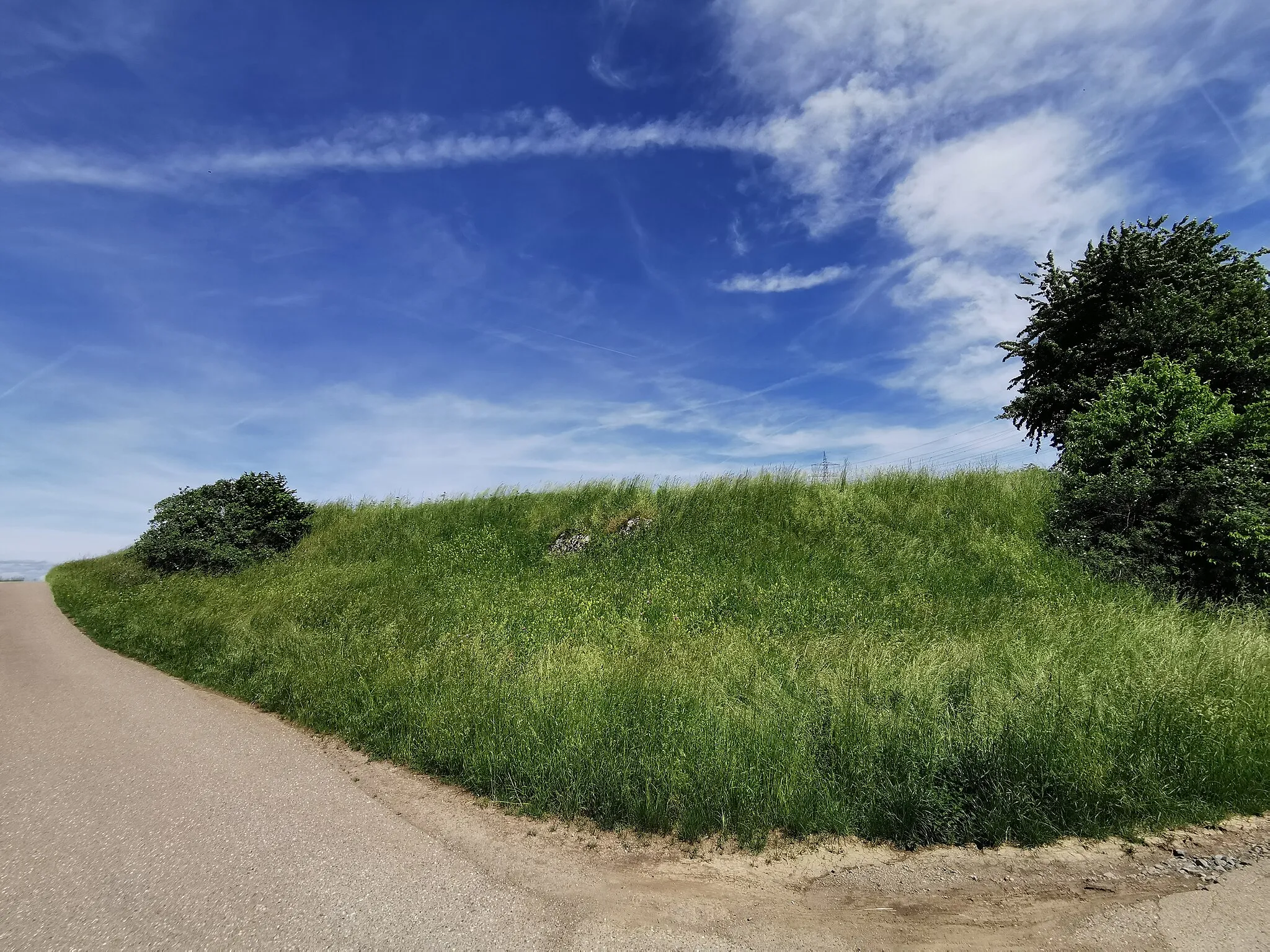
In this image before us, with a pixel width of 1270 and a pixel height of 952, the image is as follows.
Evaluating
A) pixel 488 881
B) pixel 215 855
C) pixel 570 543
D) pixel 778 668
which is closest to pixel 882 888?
pixel 488 881

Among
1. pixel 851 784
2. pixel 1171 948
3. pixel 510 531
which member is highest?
pixel 510 531

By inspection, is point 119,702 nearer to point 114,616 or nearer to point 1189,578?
point 114,616

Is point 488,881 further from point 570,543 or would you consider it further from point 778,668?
point 570,543

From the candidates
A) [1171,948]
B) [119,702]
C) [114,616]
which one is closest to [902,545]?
[1171,948]

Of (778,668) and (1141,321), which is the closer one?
(778,668)

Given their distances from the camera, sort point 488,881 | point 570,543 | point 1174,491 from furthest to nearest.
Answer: point 570,543 → point 1174,491 → point 488,881

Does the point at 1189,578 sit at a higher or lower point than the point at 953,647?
higher

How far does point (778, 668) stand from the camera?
→ 7.84 meters

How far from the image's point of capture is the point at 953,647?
840 centimetres

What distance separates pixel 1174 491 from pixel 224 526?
26.6 metres

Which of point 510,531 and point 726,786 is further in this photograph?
point 510,531

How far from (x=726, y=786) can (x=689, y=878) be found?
2.87 ft

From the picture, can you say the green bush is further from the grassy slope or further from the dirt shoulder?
the dirt shoulder

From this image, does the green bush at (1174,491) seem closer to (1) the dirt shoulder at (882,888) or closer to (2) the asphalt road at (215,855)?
(1) the dirt shoulder at (882,888)
